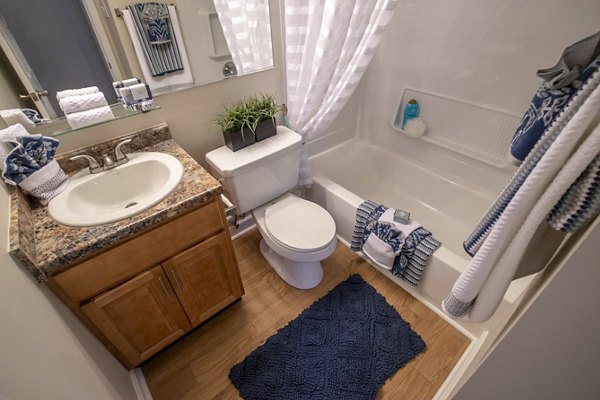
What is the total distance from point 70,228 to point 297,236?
92cm

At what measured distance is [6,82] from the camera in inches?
38.8

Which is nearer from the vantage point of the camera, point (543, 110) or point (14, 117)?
point (543, 110)

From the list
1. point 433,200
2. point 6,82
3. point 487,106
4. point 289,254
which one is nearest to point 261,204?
point 289,254

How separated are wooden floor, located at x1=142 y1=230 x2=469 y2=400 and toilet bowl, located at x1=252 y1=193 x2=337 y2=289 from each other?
0.25ft

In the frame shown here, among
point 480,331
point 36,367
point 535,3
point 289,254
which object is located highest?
point 535,3

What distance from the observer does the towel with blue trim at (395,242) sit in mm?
1399

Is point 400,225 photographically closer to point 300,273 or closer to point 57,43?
point 300,273

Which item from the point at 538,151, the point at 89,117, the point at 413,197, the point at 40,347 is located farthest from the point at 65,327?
the point at 413,197

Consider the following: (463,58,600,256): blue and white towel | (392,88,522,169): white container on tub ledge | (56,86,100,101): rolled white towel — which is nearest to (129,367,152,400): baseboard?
(56,86,100,101): rolled white towel

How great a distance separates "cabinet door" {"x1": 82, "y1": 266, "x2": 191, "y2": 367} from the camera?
1.00 meters

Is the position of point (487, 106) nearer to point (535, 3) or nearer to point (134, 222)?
point (535, 3)

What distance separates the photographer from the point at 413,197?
2.11 metres

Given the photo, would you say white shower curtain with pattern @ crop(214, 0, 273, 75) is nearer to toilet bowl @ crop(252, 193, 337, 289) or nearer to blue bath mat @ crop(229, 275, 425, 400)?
toilet bowl @ crop(252, 193, 337, 289)

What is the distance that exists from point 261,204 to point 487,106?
4.60 feet
